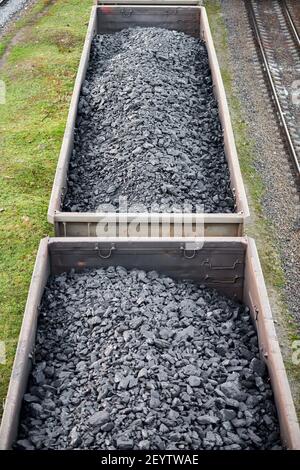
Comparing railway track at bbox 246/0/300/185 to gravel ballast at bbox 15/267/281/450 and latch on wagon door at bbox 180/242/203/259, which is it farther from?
gravel ballast at bbox 15/267/281/450

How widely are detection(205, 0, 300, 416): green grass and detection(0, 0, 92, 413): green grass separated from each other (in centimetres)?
342

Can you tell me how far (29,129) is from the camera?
13.1 metres

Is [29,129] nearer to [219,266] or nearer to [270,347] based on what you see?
[219,266]

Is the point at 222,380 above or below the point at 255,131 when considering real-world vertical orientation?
below

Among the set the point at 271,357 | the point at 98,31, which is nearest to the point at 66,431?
the point at 271,357

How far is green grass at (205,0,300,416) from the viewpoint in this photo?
8586 millimetres

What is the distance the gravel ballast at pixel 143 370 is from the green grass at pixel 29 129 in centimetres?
174

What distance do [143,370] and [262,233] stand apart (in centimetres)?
499

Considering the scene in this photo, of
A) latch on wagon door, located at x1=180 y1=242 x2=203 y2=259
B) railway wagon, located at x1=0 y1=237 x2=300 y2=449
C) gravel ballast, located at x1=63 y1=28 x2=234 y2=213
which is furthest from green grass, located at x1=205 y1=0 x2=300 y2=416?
latch on wagon door, located at x1=180 y1=242 x2=203 y2=259

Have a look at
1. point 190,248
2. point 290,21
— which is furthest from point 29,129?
point 290,21

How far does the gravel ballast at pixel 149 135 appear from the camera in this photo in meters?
8.32
